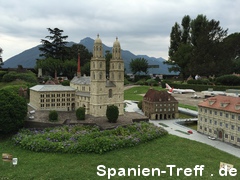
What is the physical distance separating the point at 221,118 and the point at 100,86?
2191cm

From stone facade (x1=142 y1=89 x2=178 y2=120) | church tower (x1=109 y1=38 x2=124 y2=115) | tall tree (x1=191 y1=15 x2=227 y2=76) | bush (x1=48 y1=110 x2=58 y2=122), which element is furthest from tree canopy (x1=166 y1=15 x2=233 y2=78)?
bush (x1=48 y1=110 x2=58 y2=122)

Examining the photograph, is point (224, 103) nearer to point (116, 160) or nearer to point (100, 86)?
point (116, 160)

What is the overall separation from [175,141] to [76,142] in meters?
15.1

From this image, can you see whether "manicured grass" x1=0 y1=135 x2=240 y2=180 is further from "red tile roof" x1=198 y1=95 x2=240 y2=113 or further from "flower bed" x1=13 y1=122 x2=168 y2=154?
"red tile roof" x1=198 y1=95 x2=240 y2=113

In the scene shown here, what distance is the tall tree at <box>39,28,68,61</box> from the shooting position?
97438mm

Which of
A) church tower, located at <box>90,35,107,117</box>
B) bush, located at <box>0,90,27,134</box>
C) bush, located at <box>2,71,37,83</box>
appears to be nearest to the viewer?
bush, located at <box>0,90,27,134</box>

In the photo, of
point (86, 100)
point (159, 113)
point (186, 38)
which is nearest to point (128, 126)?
point (86, 100)

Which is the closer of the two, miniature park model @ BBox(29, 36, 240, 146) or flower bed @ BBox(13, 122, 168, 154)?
Result: flower bed @ BBox(13, 122, 168, 154)

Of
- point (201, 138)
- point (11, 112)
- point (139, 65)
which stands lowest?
point (201, 138)

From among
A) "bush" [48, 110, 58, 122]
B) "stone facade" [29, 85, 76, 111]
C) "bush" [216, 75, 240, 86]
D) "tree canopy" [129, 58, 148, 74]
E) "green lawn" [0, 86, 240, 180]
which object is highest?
"tree canopy" [129, 58, 148, 74]

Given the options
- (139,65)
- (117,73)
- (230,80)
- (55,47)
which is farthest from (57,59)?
(230,80)

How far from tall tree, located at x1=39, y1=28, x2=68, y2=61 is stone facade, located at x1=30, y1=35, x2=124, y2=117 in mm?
54294

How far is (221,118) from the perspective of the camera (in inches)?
1439

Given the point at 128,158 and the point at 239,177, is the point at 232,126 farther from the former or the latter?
the point at 128,158
